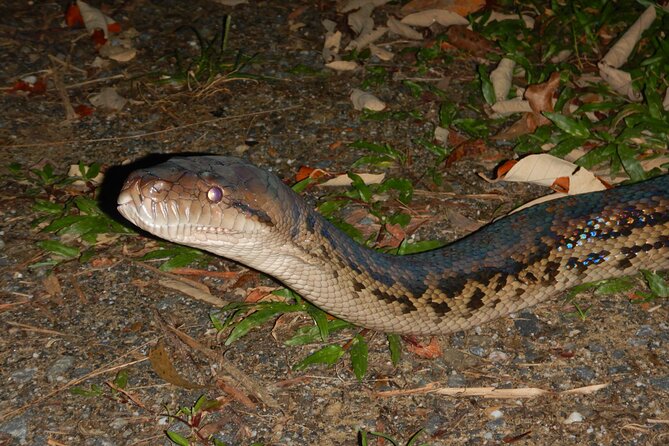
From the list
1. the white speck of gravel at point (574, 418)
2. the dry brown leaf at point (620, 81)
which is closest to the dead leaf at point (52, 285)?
the white speck of gravel at point (574, 418)

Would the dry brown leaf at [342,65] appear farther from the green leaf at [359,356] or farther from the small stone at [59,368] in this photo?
the small stone at [59,368]

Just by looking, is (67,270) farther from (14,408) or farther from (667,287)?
(667,287)

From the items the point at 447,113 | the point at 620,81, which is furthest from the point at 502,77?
the point at 620,81

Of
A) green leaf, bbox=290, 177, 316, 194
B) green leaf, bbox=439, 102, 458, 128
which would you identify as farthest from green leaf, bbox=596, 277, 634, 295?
green leaf, bbox=290, 177, 316, 194

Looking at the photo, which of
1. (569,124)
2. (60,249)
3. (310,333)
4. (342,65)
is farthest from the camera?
(342,65)

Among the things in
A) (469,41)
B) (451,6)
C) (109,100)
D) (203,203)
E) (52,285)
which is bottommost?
A: (52,285)

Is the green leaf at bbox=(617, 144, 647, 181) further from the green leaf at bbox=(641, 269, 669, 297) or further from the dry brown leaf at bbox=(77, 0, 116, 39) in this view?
the dry brown leaf at bbox=(77, 0, 116, 39)

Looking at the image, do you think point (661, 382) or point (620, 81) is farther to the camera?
point (620, 81)

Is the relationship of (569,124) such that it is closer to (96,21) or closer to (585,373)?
(585,373)
